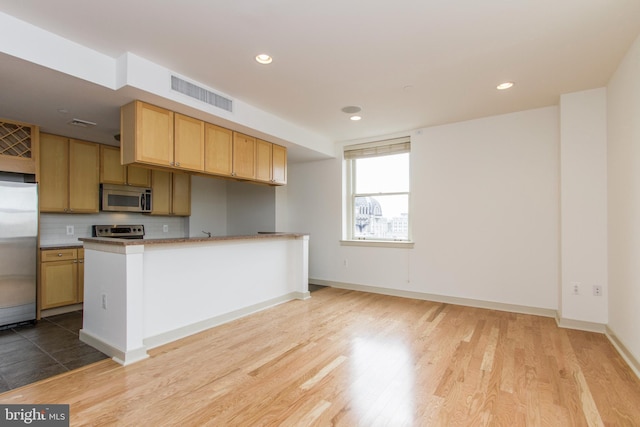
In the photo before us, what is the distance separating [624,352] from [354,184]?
392 centimetres

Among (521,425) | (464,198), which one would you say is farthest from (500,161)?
(521,425)

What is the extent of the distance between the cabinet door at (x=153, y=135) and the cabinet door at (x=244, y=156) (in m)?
0.87

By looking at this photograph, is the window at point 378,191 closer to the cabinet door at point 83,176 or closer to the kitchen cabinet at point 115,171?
the kitchen cabinet at point 115,171

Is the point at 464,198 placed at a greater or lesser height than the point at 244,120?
lesser

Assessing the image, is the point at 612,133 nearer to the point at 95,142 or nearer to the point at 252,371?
the point at 252,371

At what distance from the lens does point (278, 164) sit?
4.71 meters

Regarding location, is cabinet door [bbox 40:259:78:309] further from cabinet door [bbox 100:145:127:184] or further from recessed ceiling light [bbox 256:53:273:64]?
recessed ceiling light [bbox 256:53:273:64]

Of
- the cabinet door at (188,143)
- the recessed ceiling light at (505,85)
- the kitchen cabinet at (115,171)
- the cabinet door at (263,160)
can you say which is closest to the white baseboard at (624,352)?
the recessed ceiling light at (505,85)

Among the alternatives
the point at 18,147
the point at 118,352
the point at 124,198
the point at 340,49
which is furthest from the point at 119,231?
the point at 340,49

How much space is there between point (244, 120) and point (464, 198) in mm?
3168

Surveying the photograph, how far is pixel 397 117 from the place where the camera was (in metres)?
4.31

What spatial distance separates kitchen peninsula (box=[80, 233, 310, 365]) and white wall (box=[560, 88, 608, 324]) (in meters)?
3.57

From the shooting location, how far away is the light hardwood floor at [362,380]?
1.94 m

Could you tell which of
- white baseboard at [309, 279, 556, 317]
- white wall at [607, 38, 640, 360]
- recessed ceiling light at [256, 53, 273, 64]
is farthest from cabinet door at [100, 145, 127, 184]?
→ white wall at [607, 38, 640, 360]
